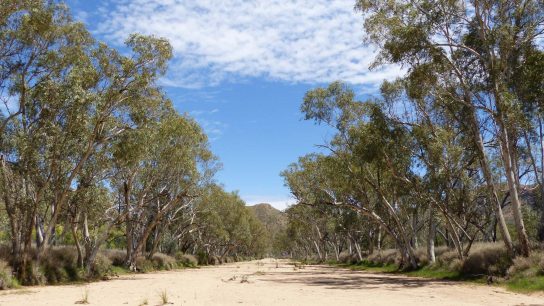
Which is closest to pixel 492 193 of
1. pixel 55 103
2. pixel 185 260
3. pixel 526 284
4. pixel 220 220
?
pixel 526 284

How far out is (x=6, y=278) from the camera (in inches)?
790

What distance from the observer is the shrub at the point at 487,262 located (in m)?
22.8

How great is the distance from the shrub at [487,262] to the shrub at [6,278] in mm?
22715

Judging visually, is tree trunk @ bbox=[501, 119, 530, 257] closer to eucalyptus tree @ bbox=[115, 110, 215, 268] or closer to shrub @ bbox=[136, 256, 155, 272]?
eucalyptus tree @ bbox=[115, 110, 215, 268]

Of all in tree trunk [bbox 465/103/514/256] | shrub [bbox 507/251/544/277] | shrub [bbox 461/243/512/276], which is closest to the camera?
shrub [bbox 507/251/544/277]

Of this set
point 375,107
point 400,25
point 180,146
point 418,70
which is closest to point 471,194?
point 375,107

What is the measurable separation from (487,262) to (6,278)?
23556 millimetres

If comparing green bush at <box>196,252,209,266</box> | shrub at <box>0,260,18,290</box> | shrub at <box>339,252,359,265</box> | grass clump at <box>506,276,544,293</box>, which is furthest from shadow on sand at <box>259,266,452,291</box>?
green bush at <box>196,252,209,266</box>

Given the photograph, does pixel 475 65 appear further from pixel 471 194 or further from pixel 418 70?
pixel 471 194

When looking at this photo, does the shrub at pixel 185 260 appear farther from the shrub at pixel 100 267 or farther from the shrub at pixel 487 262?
the shrub at pixel 487 262

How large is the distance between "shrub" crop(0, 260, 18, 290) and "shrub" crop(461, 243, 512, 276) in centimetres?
2272

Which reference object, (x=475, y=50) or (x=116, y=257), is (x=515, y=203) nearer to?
(x=475, y=50)

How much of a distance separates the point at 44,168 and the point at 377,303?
720 inches

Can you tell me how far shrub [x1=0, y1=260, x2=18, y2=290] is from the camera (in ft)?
65.1
